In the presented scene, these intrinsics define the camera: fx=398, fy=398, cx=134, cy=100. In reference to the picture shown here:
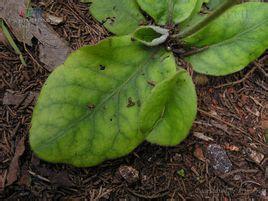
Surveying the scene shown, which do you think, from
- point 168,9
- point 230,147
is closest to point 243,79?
point 230,147

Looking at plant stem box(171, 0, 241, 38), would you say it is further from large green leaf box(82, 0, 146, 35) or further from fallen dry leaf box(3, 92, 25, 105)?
fallen dry leaf box(3, 92, 25, 105)

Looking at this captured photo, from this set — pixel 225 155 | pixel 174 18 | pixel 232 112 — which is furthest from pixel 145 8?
pixel 225 155

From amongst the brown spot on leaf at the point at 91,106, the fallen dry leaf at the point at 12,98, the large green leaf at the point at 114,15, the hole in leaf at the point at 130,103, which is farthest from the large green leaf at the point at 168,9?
the fallen dry leaf at the point at 12,98

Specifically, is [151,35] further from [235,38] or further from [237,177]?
[237,177]

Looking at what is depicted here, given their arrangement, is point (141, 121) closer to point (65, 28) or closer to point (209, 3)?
point (65, 28)

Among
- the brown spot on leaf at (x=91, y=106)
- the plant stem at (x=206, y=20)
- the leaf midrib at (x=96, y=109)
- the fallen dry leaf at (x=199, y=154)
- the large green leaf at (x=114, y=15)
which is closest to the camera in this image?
the plant stem at (x=206, y=20)

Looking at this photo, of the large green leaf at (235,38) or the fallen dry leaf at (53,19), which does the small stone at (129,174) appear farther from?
the fallen dry leaf at (53,19)
